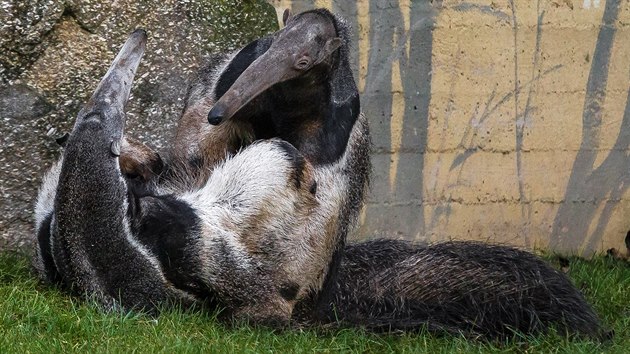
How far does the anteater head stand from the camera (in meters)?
5.54

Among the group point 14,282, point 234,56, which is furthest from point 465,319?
point 14,282

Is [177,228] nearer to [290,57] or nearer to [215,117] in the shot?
[215,117]

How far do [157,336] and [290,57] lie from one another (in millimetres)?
1496

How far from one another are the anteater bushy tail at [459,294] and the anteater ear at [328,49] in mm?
1269

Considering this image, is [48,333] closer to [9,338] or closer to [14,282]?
[9,338]

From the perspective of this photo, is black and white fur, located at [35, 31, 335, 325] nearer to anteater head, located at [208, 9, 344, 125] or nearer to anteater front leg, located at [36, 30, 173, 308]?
anteater front leg, located at [36, 30, 173, 308]

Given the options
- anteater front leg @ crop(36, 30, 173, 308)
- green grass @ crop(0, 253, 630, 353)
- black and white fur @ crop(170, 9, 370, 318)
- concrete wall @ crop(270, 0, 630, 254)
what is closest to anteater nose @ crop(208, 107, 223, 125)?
black and white fur @ crop(170, 9, 370, 318)

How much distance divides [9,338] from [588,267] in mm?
4742

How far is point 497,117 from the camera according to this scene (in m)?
9.09

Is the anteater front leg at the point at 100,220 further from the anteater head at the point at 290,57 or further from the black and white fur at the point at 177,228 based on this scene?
the anteater head at the point at 290,57

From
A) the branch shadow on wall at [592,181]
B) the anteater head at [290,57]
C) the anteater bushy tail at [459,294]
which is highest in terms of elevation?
the anteater head at [290,57]

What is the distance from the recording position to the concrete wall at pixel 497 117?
8859 mm

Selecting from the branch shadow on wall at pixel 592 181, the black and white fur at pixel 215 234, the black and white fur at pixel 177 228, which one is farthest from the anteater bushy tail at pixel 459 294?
the branch shadow on wall at pixel 592 181

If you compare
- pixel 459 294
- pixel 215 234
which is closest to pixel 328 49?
pixel 215 234
